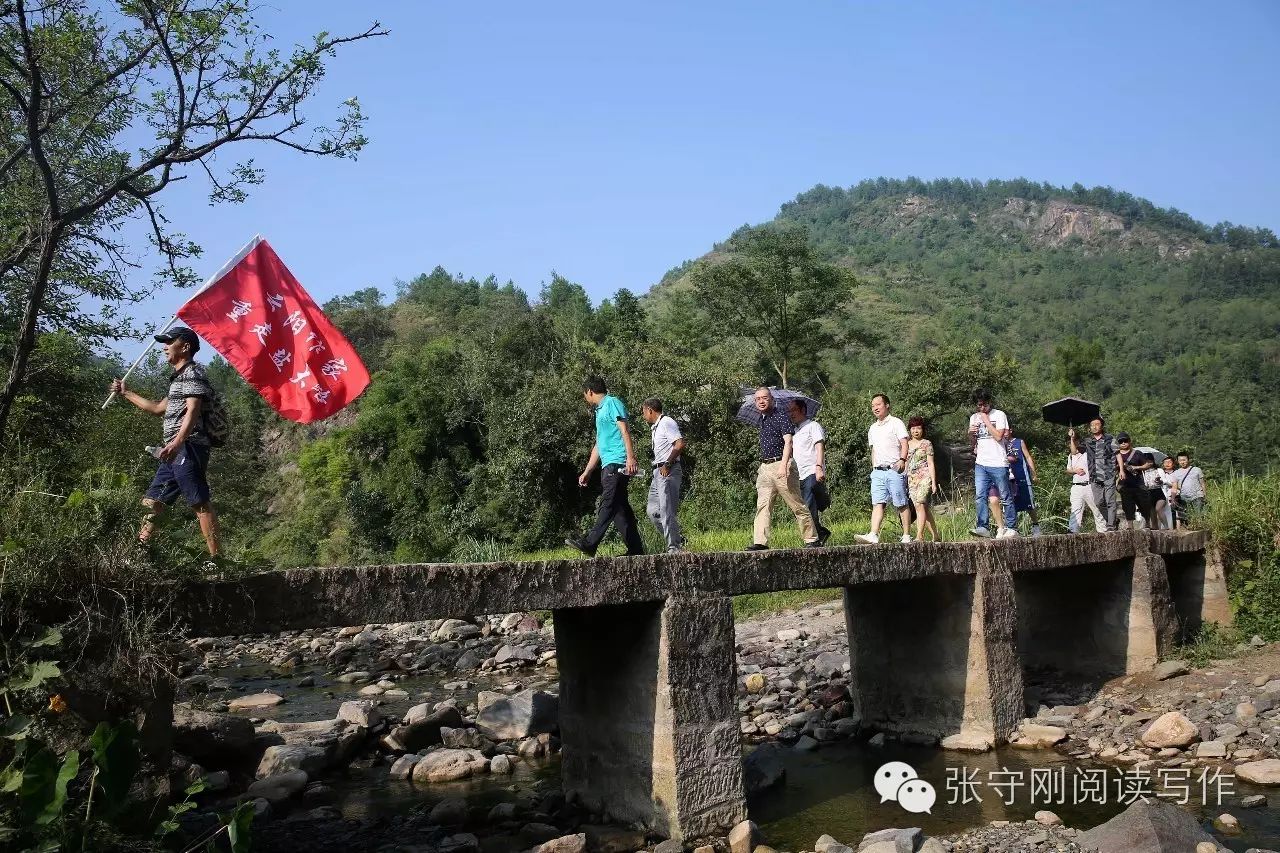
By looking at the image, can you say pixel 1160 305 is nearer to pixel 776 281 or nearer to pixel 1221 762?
pixel 776 281

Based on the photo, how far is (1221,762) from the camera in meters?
9.39

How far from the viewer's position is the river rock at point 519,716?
11.4 m

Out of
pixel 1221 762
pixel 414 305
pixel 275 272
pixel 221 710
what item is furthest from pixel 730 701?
pixel 414 305

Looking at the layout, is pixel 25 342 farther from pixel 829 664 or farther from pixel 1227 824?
pixel 829 664

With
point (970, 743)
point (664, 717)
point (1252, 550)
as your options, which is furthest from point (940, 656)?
point (1252, 550)

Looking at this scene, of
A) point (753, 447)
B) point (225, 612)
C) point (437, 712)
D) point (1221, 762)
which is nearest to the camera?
point (225, 612)

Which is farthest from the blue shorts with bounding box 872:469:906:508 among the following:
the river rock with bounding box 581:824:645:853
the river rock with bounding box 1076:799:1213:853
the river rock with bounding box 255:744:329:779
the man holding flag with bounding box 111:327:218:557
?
the man holding flag with bounding box 111:327:218:557

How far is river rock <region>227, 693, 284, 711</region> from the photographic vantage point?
1495 centimetres

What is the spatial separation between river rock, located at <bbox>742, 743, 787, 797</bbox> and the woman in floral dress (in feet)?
9.54

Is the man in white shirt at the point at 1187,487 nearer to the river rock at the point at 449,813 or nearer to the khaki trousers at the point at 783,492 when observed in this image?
the khaki trousers at the point at 783,492

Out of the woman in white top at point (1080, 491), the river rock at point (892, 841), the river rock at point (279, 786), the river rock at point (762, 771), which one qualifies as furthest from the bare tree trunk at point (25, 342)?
the woman in white top at point (1080, 491)

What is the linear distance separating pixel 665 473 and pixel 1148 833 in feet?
15.5

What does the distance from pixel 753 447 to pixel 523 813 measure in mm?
21727

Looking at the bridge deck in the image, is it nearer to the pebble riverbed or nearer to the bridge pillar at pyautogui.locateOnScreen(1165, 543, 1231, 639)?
the pebble riverbed
